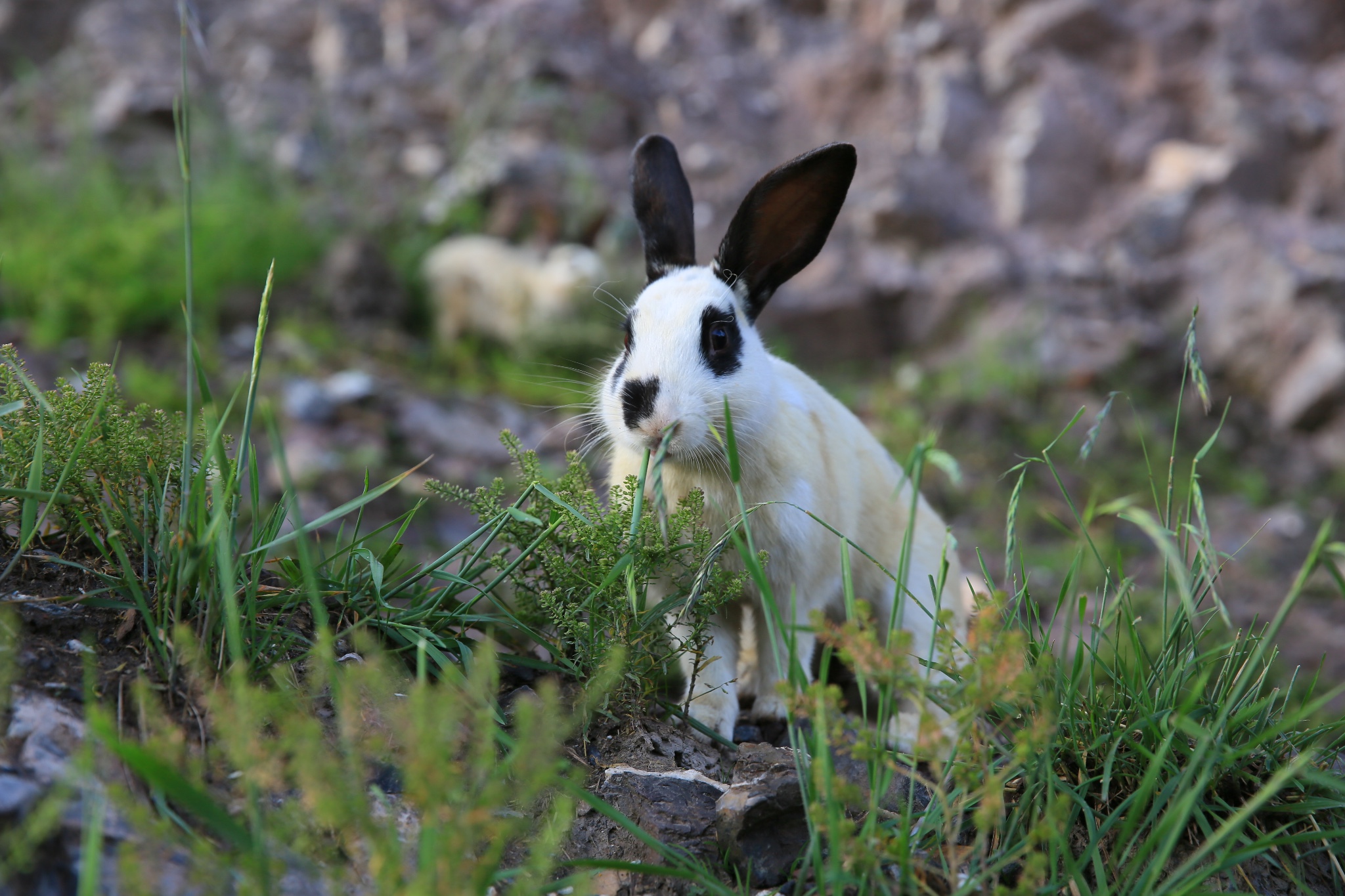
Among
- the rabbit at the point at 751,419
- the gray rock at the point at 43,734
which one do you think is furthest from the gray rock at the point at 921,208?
the gray rock at the point at 43,734

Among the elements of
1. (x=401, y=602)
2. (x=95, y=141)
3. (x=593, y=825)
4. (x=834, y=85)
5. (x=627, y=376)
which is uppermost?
(x=834, y=85)

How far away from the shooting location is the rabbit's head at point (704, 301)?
8.36 feet

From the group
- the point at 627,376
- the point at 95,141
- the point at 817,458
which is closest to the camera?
the point at 627,376

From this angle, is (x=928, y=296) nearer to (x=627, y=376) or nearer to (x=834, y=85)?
(x=834, y=85)

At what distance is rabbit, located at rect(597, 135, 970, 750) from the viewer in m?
2.57

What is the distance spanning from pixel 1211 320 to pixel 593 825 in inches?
324

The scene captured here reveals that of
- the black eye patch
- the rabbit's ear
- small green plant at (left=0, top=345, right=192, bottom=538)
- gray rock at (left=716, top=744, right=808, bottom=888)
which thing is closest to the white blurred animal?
the rabbit's ear

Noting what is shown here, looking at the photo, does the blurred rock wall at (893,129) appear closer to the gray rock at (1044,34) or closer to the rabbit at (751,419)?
the gray rock at (1044,34)

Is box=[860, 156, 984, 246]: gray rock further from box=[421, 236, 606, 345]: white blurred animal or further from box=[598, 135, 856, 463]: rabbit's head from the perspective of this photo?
box=[598, 135, 856, 463]: rabbit's head

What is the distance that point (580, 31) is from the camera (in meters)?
10.3

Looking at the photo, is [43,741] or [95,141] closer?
[43,741]

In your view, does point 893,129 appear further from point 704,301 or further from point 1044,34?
point 704,301

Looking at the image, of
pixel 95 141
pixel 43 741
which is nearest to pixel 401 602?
pixel 43 741

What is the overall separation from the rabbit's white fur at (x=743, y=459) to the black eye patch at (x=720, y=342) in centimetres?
1
